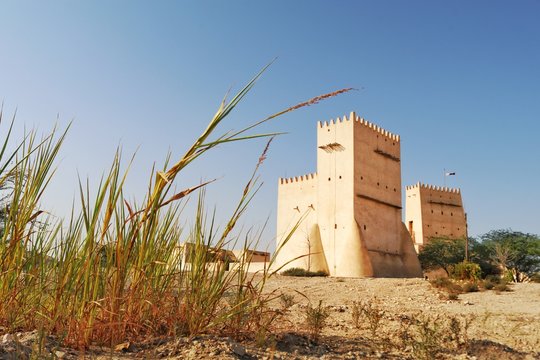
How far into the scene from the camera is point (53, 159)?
2375 millimetres

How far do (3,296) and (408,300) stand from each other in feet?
31.3

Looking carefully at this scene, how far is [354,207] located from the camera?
73.0 feet

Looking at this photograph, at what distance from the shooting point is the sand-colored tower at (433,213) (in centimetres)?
3506

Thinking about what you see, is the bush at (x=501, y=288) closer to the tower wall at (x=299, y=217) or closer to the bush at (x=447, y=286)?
the bush at (x=447, y=286)

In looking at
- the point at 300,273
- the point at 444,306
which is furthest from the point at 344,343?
the point at 300,273

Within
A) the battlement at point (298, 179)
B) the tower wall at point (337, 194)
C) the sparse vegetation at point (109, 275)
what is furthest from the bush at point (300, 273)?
the sparse vegetation at point (109, 275)

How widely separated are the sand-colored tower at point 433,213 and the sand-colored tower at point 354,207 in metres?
10.3

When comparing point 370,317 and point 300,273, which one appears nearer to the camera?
point 370,317

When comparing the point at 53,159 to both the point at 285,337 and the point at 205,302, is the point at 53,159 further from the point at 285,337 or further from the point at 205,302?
the point at 285,337

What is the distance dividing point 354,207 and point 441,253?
33.7 feet

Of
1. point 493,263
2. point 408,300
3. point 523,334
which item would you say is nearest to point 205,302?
point 523,334

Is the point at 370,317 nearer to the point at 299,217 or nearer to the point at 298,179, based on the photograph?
the point at 299,217

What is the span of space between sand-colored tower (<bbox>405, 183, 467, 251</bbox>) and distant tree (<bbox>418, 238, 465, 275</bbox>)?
4562mm

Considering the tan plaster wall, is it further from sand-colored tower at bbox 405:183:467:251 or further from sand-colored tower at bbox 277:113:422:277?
sand-colored tower at bbox 405:183:467:251
